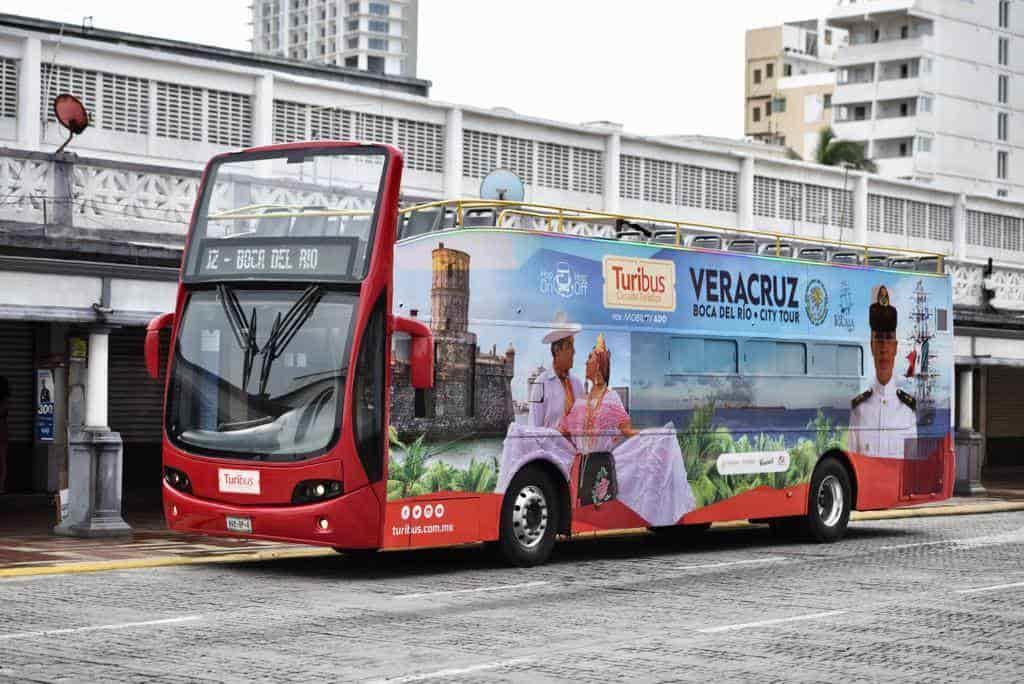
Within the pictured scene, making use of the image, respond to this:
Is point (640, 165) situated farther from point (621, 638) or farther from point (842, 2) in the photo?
point (842, 2)

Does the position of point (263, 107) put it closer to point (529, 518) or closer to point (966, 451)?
point (529, 518)

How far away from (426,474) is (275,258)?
7.93ft

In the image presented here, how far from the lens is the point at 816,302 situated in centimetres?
2131

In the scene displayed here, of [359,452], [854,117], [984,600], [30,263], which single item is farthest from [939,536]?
[854,117]

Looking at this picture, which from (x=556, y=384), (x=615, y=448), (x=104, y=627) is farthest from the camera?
(x=615, y=448)

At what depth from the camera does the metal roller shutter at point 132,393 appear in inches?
1088

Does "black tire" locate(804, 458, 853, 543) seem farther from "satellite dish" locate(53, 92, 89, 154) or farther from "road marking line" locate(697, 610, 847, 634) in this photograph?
"satellite dish" locate(53, 92, 89, 154)

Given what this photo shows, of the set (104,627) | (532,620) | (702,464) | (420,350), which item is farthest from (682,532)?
(104,627)

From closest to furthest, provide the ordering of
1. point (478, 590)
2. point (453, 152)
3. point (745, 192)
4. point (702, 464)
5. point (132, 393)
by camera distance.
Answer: point (478, 590) < point (702, 464) < point (132, 393) < point (453, 152) < point (745, 192)

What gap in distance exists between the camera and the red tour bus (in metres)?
15.8

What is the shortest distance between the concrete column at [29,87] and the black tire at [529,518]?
1174 cm

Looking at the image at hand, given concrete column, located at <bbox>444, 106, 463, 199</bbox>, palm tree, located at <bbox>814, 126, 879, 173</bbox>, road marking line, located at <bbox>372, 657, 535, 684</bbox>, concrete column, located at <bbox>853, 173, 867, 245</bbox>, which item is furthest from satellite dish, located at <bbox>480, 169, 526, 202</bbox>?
Answer: palm tree, located at <bbox>814, 126, 879, 173</bbox>

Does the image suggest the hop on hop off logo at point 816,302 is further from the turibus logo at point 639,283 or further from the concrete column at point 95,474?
the concrete column at point 95,474

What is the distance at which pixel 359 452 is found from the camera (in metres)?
15.6
